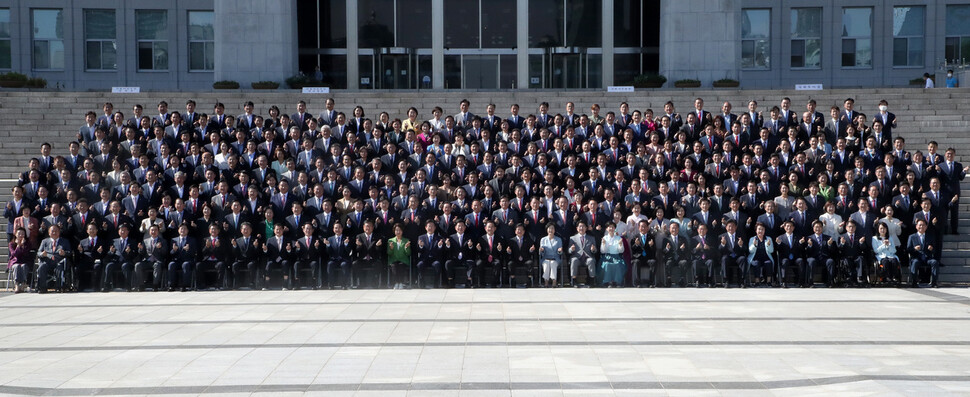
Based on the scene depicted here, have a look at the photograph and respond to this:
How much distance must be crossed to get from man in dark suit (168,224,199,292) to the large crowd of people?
3 centimetres

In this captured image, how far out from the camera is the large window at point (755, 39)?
134 feet

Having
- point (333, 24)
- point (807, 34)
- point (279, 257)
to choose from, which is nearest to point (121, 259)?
point (279, 257)

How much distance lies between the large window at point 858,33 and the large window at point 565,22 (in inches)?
401

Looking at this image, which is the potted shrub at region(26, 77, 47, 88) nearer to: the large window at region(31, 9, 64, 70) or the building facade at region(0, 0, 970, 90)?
the building facade at region(0, 0, 970, 90)

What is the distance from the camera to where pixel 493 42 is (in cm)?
3944

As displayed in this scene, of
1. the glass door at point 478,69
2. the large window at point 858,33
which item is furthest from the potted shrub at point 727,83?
the glass door at point 478,69

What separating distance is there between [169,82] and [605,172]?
2703 centimetres

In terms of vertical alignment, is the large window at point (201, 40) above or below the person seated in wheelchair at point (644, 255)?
above

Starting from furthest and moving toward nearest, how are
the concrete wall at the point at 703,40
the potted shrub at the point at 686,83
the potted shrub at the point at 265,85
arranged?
the concrete wall at the point at 703,40
the potted shrub at the point at 686,83
the potted shrub at the point at 265,85

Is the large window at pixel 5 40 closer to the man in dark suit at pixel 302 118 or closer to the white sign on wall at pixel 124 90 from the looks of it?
the white sign on wall at pixel 124 90

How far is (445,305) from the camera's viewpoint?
14508 millimetres

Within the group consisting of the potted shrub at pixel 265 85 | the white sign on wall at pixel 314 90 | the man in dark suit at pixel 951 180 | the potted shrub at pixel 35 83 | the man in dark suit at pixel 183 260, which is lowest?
the man in dark suit at pixel 183 260

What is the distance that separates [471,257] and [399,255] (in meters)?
1.27

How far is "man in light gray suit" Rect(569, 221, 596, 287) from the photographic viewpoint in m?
17.2
